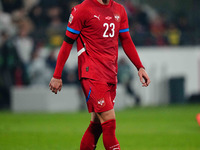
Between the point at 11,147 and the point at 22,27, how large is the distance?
416 inches

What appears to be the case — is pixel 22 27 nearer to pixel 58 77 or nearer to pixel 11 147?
pixel 11 147

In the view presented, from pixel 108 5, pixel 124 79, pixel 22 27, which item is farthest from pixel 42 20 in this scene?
pixel 108 5

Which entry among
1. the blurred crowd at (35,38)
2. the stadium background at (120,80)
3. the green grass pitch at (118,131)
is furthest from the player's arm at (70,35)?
the blurred crowd at (35,38)

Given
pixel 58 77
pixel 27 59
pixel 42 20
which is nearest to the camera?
pixel 58 77

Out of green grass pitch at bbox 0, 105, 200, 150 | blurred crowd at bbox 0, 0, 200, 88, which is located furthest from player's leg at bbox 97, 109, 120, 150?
blurred crowd at bbox 0, 0, 200, 88

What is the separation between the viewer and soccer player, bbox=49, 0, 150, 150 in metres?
5.64

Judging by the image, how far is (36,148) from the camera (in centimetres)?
848

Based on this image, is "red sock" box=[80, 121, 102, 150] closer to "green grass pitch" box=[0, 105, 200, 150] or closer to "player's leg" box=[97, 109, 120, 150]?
"player's leg" box=[97, 109, 120, 150]

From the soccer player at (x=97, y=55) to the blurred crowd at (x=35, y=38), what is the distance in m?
12.3

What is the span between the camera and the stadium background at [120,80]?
35.4 feet

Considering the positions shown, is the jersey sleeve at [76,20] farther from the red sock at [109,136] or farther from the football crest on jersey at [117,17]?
the red sock at [109,136]

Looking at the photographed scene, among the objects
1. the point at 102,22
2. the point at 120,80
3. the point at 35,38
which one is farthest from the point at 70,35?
the point at 120,80

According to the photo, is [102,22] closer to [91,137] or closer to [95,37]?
[95,37]

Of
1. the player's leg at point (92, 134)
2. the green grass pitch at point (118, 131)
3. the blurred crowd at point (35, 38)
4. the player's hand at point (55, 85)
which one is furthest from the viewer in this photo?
the blurred crowd at point (35, 38)
